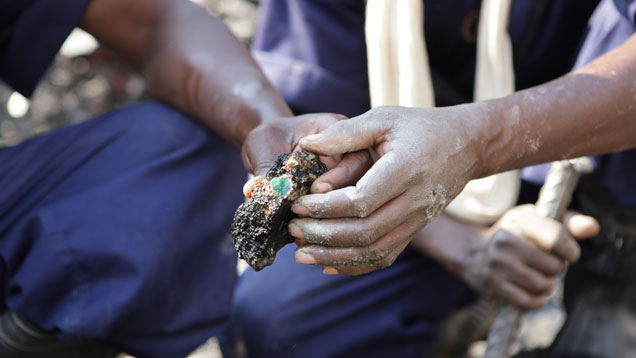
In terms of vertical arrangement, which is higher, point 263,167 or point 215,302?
point 263,167

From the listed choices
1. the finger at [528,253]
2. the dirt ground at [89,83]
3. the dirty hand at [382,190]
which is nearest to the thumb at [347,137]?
the dirty hand at [382,190]

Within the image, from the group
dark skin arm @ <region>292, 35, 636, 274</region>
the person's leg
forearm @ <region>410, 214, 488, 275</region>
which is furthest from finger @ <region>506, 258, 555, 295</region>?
dark skin arm @ <region>292, 35, 636, 274</region>

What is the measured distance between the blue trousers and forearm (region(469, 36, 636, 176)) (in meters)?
0.75

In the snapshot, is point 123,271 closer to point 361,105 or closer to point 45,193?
point 45,193

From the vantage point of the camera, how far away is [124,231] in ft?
4.74

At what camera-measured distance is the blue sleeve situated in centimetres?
165

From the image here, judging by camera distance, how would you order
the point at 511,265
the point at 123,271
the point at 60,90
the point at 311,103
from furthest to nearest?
the point at 60,90 < the point at 311,103 < the point at 511,265 < the point at 123,271

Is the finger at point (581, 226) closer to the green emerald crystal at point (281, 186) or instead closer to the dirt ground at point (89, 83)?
the green emerald crystal at point (281, 186)

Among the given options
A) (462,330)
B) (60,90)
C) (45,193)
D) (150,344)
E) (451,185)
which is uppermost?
(451,185)

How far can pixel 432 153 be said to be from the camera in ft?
3.87

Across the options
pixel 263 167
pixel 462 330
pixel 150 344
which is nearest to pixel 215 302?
pixel 150 344

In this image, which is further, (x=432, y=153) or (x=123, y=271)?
(x=123, y=271)

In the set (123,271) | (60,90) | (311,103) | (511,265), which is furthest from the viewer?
(60,90)

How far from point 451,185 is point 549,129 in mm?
300
